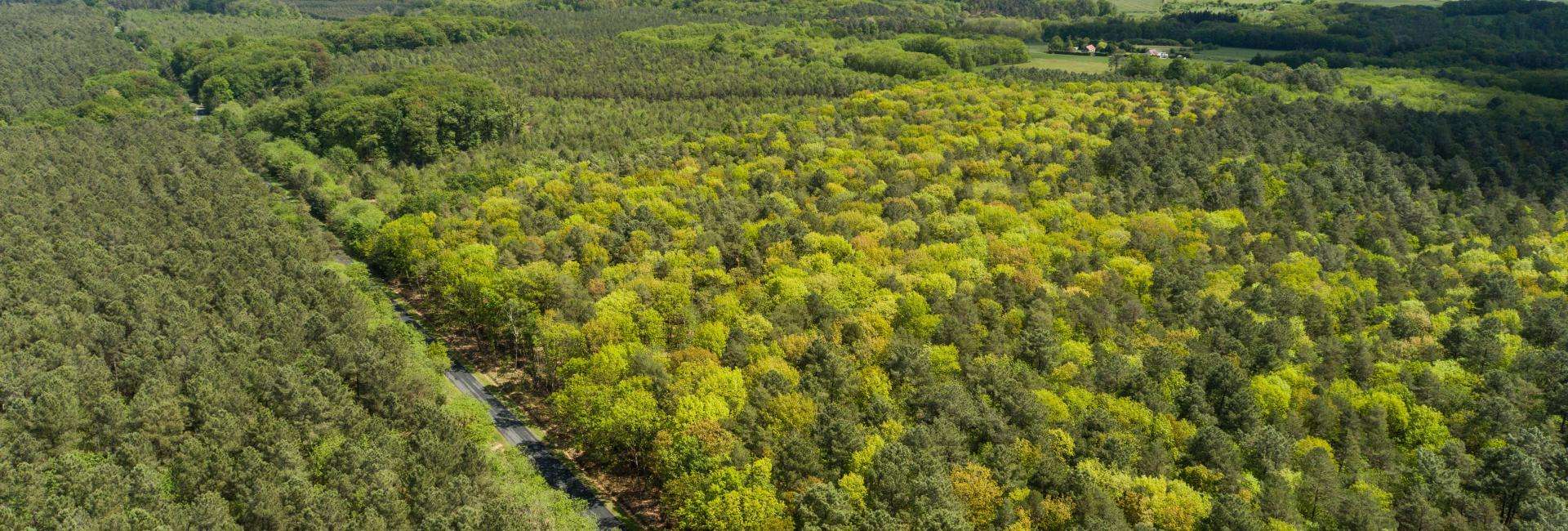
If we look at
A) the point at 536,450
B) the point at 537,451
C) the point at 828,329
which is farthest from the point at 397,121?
the point at 828,329

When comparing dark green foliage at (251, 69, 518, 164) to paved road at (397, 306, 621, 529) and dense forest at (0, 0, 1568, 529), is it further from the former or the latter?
paved road at (397, 306, 621, 529)

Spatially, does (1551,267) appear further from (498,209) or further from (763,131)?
(498,209)

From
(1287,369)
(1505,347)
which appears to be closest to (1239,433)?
(1287,369)

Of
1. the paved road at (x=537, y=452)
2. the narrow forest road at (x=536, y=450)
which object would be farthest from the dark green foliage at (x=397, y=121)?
the paved road at (x=537, y=452)

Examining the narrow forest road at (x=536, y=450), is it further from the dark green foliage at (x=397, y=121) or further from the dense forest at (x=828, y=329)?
the dark green foliage at (x=397, y=121)

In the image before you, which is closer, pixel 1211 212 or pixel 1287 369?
pixel 1287 369

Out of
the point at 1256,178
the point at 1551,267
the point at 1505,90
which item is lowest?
the point at 1551,267

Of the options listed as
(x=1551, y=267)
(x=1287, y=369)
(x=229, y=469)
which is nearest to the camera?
(x=229, y=469)
